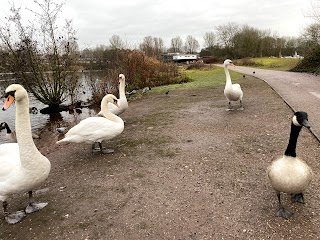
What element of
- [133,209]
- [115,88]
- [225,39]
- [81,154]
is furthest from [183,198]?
[225,39]

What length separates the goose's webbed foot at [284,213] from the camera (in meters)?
3.95

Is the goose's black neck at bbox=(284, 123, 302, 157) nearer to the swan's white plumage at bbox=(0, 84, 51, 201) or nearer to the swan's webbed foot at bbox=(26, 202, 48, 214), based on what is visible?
the swan's white plumage at bbox=(0, 84, 51, 201)

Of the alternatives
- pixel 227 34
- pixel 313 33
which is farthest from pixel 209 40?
pixel 313 33

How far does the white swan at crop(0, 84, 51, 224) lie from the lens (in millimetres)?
4105

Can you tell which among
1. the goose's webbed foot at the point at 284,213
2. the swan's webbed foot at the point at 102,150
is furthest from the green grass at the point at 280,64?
the goose's webbed foot at the point at 284,213

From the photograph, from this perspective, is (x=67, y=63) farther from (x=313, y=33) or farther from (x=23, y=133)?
(x=313, y=33)

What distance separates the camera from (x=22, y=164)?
13.6ft

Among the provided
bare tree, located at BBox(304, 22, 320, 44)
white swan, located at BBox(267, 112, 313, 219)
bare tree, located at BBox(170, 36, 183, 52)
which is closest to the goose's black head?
white swan, located at BBox(267, 112, 313, 219)

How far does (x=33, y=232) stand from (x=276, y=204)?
3.70 m

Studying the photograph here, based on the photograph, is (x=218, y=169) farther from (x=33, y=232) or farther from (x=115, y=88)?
(x=115, y=88)

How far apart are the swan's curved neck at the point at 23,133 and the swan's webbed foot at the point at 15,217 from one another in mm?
956

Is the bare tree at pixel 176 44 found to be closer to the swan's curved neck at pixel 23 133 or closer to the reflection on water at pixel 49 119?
the reflection on water at pixel 49 119

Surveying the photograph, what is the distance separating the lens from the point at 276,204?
14.2ft

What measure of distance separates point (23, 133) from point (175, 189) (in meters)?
2.71
